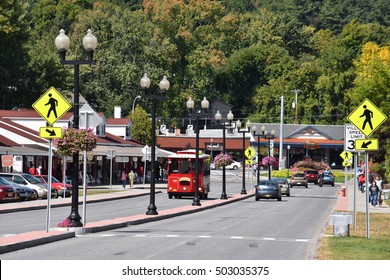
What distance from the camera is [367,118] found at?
28.3m

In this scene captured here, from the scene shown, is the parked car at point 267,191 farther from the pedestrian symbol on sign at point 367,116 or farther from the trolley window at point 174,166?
the pedestrian symbol on sign at point 367,116

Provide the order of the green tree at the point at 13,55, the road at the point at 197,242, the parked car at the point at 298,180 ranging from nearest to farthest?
the road at the point at 197,242 → the green tree at the point at 13,55 → the parked car at the point at 298,180

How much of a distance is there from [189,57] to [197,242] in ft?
397

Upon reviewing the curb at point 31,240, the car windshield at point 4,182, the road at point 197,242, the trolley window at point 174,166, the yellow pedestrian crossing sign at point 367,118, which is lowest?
the road at point 197,242

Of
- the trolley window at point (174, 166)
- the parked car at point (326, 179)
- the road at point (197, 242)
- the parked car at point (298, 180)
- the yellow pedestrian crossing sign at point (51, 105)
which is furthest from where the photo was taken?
the parked car at point (326, 179)

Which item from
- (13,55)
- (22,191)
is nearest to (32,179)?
(22,191)

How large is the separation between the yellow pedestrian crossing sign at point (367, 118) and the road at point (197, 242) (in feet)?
11.3

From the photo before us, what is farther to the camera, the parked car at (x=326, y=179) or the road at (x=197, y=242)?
the parked car at (x=326, y=179)

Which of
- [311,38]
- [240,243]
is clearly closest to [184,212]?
[240,243]

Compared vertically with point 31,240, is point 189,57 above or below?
above

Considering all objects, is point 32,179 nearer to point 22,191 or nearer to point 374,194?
point 22,191

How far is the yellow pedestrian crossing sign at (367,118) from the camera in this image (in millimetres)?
28219

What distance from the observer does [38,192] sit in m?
58.5

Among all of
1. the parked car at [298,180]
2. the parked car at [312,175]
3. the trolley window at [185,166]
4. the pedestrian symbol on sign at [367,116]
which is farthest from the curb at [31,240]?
the parked car at [312,175]
